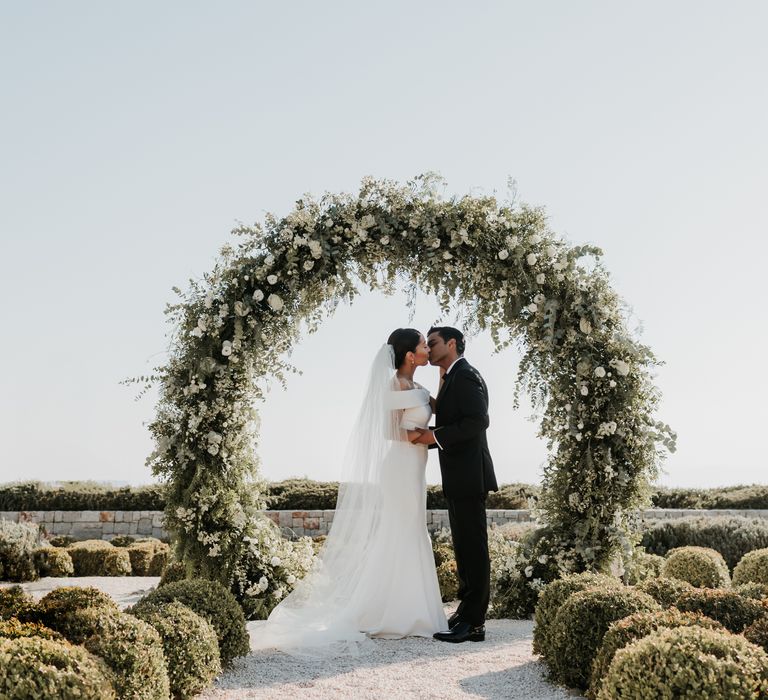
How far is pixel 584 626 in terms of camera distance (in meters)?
5.03

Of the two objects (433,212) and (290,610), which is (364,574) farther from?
(433,212)

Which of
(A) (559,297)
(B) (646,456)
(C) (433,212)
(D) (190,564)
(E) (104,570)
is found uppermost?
(C) (433,212)

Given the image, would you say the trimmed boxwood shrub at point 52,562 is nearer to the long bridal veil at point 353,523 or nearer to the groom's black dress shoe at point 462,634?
the long bridal veil at point 353,523

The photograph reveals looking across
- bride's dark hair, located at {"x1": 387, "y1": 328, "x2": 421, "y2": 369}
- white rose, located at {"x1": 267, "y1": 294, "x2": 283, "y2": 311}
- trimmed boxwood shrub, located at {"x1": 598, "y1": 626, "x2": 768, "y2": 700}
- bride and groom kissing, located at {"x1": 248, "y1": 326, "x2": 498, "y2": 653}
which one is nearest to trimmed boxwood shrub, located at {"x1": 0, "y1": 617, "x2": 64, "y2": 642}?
bride and groom kissing, located at {"x1": 248, "y1": 326, "x2": 498, "y2": 653}

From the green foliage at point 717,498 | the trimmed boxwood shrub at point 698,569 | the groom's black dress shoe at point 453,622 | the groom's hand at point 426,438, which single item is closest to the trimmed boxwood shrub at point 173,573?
the groom's black dress shoe at point 453,622

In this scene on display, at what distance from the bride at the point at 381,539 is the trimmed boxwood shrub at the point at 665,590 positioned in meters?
1.81

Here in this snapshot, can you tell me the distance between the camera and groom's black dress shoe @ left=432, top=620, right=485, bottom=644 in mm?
6539

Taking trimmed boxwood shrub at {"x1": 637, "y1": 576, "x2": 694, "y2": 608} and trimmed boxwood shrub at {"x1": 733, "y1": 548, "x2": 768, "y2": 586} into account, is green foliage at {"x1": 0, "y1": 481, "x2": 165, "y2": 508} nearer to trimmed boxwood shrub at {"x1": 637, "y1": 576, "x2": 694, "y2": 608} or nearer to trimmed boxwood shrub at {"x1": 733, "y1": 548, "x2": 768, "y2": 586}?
trimmed boxwood shrub at {"x1": 733, "y1": 548, "x2": 768, "y2": 586}

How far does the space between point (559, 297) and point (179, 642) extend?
4899mm

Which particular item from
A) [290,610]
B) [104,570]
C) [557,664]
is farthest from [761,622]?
[104,570]

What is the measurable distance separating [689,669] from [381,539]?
3689 millimetres

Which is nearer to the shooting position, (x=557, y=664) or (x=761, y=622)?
(x=761, y=622)

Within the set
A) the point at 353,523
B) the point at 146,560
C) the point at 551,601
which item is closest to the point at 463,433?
the point at 353,523

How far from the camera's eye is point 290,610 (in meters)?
7.07
